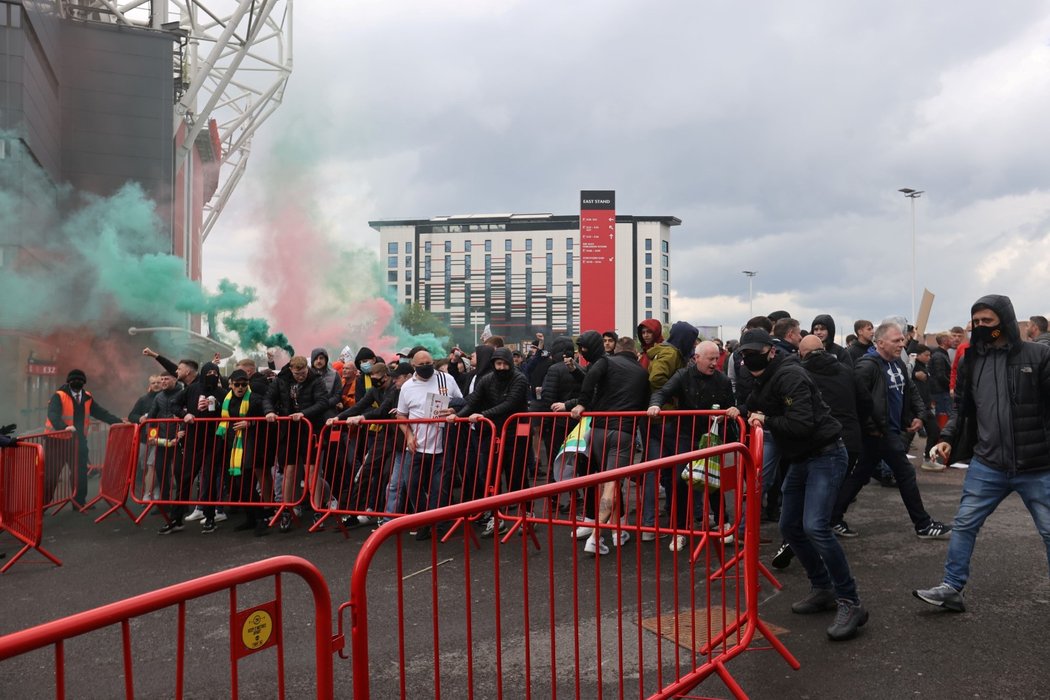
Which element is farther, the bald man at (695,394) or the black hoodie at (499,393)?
the black hoodie at (499,393)

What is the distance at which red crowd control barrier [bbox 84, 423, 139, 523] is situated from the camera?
28.3 ft

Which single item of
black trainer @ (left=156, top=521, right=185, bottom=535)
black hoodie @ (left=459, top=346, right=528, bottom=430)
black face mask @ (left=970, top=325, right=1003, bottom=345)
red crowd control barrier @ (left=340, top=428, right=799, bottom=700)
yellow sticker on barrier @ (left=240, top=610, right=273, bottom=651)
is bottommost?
black trainer @ (left=156, top=521, right=185, bottom=535)

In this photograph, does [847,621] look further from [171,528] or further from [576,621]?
[171,528]

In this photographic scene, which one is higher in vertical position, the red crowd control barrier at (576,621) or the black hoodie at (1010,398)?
the black hoodie at (1010,398)

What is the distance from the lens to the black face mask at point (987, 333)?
4.39 m

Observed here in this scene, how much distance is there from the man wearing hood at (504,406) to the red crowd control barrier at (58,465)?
5.14 m

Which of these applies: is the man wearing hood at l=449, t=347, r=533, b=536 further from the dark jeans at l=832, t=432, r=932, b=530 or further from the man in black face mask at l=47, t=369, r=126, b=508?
the man in black face mask at l=47, t=369, r=126, b=508

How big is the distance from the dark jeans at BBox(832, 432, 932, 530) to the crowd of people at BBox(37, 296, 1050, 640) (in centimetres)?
2

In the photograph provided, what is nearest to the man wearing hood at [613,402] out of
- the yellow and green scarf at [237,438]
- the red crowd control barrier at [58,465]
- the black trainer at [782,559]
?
the black trainer at [782,559]

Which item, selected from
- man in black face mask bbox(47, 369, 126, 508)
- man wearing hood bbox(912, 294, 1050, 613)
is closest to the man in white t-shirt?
man wearing hood bbox(912, 294, 1050, 613)

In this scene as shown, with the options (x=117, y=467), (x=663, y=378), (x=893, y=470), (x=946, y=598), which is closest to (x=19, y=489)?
(x=117, y=467)

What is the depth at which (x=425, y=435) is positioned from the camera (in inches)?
290

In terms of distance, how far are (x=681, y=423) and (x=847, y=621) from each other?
8.23 ft

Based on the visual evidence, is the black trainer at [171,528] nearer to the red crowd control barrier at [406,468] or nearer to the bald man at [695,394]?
the red crowd control barrier at [406,468]
